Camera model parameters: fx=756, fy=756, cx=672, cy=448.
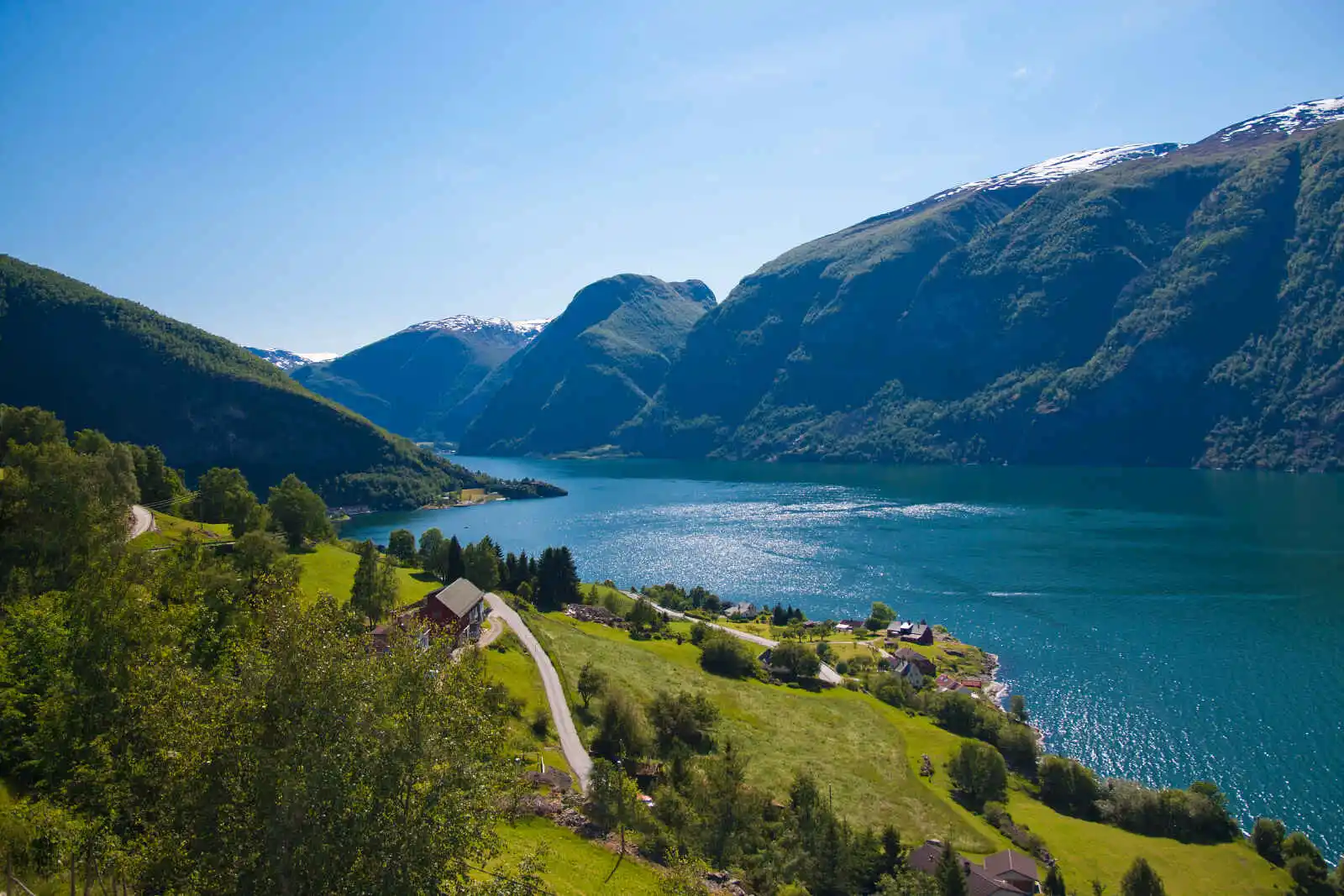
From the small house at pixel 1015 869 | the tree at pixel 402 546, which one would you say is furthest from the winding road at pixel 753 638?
the small house at pixel 1015 869

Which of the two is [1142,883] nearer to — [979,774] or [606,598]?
[979,774]

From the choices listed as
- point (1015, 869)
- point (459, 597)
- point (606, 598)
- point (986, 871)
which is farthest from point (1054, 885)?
point (606, 598)

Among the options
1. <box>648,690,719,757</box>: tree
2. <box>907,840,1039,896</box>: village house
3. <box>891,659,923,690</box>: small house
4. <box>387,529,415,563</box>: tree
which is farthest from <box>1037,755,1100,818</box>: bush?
<box>387,529,415,563</box>: tree

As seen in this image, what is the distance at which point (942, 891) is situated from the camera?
3603cm

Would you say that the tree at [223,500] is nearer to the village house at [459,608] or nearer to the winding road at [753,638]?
the village house at [459,608]

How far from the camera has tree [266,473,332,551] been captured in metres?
78.4

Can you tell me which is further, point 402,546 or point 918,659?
point 402,546

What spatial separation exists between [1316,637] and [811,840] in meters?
81.1

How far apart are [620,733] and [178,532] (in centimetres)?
4250

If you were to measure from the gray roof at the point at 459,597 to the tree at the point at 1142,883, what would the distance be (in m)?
43.2

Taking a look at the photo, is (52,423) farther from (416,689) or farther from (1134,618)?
(1134,618)

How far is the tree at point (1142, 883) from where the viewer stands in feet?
132

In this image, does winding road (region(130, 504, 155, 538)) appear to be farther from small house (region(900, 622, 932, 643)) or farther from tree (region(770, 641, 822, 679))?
small house (region(900, 622, 932, 643))

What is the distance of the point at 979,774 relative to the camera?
53031mm
